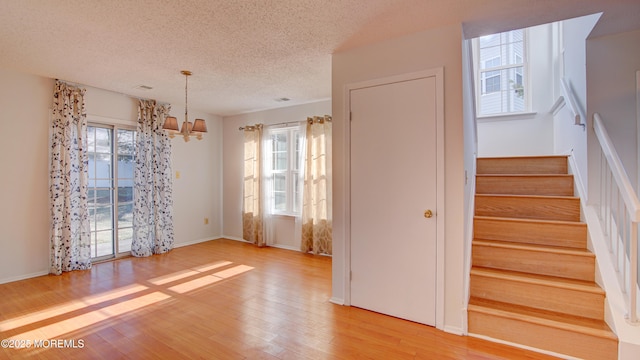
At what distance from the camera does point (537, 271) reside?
8.25 feet

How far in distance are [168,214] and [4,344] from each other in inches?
114

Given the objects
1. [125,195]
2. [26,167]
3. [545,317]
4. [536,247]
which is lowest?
[545,317]

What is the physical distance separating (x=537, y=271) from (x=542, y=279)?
151 mm

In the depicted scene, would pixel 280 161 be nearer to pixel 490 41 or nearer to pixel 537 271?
pixel 490 41

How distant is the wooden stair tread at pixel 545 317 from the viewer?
203 cm

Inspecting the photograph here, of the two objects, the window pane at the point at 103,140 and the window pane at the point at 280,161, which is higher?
the window pane at the point at 103,140

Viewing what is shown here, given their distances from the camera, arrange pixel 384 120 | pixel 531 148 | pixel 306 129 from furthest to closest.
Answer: pixel 306 129 → pixel 531 148 → pixel 384 120

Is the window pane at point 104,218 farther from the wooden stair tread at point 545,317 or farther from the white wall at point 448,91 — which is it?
the wooden stair tread at point 545,317

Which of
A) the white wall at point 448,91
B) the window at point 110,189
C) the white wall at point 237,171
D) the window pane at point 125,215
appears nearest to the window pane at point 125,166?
the window at point 110,189

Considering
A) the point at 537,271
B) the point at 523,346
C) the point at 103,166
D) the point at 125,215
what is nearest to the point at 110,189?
the point at 103,166

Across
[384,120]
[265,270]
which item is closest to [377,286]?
[384,120]

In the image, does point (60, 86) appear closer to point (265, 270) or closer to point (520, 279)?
point (265, 270)

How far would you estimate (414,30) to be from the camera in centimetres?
255

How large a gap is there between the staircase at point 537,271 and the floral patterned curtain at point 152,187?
4.61 metres
